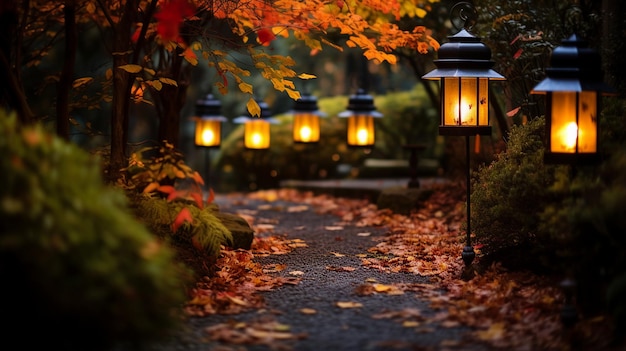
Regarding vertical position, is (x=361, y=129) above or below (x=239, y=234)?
above

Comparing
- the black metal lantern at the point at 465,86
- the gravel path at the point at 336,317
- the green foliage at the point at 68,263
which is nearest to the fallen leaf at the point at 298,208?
the gravel path at the point at 336,317

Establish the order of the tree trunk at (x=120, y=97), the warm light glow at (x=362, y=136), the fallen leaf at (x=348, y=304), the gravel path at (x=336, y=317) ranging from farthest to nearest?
the warm light glow at (x=362, y=136)
the tree trunk at (x=120, y=97)
the fallen leaf at (x=348, y=304)
the gravel path at (x=336, y=317)

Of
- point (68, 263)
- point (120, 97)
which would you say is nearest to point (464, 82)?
point (120, 97)

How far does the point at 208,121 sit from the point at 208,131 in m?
0.19

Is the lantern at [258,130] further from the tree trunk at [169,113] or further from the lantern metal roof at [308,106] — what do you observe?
the tree trunk at [169,113]

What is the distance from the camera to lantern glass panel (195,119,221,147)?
1537cm

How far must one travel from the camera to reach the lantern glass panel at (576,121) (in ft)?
20.8

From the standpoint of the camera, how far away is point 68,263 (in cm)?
464

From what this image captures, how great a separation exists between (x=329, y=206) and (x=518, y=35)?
650 cm

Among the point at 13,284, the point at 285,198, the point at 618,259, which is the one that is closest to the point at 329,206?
the point at 285,198

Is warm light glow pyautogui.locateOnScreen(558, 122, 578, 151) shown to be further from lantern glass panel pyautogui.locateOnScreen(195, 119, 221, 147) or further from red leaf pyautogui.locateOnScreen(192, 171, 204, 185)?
lantern glass panel pyautogui.locateOnScreen(195, 119, 221, 147)

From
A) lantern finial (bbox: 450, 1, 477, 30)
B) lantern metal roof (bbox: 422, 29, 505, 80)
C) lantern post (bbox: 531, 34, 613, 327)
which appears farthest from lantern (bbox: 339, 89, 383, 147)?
lantern post (bbox: 531, 34, 613, 327)

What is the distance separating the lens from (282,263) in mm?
9094

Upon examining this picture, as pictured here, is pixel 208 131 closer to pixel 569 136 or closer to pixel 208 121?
pixel 208 121
